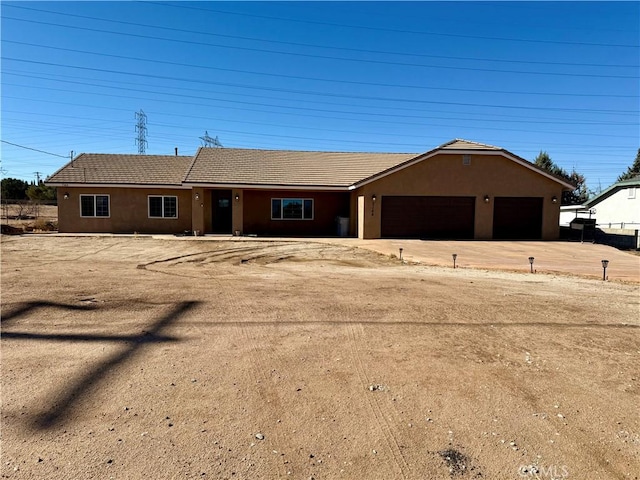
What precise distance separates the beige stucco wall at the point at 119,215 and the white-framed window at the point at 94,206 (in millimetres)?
174

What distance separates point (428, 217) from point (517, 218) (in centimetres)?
462

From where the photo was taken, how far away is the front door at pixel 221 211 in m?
23.2

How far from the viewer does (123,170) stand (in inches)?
953

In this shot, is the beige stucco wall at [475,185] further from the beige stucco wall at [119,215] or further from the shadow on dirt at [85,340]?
the shadow on dirt at [85,340]

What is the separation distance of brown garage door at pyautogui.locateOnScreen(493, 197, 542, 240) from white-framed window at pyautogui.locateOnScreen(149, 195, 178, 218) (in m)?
16.9

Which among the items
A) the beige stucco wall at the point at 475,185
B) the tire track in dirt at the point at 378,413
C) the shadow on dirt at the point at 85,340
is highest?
the beige stucco wall at the point at 475,185

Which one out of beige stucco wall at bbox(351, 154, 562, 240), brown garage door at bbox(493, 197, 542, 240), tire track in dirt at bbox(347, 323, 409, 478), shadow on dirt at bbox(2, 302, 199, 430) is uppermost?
beige stucco wall at bbox(351, 154, 562, 240)

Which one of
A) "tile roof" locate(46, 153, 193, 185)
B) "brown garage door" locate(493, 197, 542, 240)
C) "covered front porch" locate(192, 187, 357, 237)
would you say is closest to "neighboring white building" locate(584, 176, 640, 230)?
"brown garage door" locate(493, 197, 542, 240)

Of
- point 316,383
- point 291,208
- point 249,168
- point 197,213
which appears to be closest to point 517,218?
point 291,208

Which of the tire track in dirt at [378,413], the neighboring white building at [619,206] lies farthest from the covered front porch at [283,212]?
the tire track in dirt at [378,413]

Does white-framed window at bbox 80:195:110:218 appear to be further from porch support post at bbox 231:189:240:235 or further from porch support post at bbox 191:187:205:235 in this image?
porch support post at bbox 231:189:240:235

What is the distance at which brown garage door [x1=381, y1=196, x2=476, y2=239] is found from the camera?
20656 mm

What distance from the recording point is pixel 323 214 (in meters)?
23.4

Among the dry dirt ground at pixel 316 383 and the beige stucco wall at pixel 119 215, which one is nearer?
the dry dirt ground at pixel 316 383
